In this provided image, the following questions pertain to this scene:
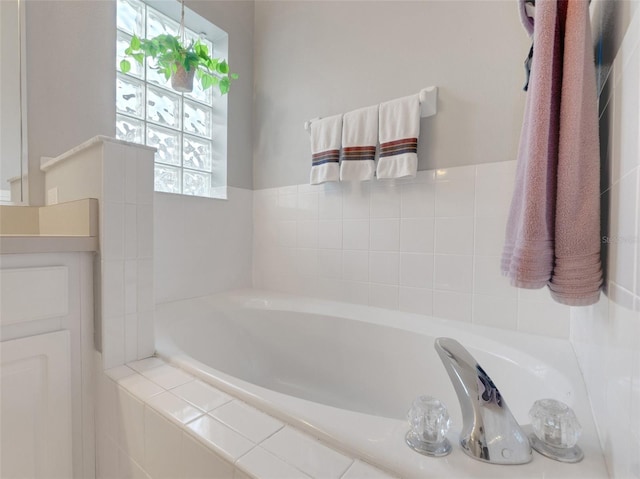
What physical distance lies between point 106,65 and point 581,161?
188 centimetres

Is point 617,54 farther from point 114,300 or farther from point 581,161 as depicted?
point 114,300

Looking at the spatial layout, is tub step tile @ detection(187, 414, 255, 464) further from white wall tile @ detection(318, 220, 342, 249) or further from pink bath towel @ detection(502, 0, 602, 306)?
white wall tile @ detection(318, 220, 342, 249)

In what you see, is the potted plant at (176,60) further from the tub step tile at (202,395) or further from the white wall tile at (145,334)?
the tub step tile at (202,395)

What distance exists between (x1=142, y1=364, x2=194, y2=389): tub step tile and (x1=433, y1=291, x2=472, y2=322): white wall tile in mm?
1024

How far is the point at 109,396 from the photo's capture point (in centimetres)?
83

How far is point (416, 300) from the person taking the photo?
1.39m

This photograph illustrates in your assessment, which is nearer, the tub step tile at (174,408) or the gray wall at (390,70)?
the tub step tile at (174,408)

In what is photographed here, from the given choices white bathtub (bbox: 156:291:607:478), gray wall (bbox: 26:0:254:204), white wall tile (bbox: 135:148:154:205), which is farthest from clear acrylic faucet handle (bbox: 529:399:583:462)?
gray wall (bbox: 26:0:254:204)

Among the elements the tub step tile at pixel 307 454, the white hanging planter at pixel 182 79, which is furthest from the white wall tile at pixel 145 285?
the white hanging planter at pixel 182 79

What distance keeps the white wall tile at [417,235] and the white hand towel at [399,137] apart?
22cm

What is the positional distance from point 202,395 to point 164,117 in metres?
1.63

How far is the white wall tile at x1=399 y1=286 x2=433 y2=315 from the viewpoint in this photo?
1360mm

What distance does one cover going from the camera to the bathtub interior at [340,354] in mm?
965

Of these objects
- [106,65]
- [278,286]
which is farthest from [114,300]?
[106,65]
